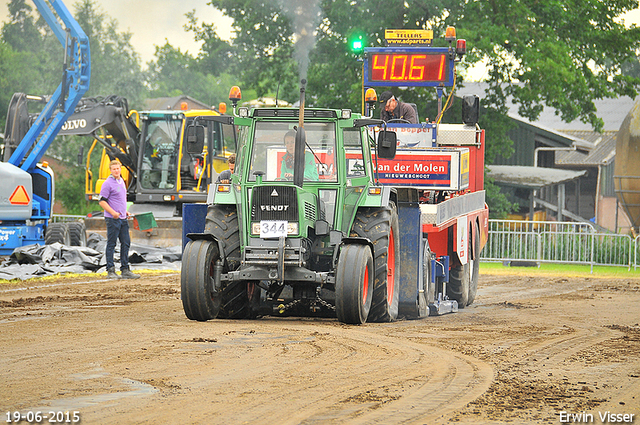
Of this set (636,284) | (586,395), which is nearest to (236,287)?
(586,395)

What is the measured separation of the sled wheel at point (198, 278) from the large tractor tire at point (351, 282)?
1.35 metres

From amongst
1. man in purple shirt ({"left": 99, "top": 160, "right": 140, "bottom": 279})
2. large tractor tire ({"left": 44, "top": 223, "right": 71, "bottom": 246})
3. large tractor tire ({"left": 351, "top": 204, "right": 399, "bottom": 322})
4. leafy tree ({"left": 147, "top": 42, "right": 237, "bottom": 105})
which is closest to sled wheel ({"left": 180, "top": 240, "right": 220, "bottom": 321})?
large tractor tire ({"left": 351, "top": 204, "right": 399, "bottom": 322})

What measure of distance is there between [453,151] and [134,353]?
644 cm

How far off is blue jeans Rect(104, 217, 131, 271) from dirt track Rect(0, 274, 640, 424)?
4486mm

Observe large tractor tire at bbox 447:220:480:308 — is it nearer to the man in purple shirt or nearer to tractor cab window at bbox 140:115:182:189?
the man in purple shirt

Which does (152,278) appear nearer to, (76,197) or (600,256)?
(600,256)

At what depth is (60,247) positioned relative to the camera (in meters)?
17.6

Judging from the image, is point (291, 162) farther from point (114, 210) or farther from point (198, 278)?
point (114, 210)

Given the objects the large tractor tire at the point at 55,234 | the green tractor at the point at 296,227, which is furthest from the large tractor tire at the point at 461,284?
the large tractor tire at the point at 55,234

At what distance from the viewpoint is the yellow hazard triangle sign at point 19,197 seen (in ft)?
55.1

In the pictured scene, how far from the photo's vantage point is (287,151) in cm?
998

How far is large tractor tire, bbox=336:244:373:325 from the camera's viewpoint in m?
9.26

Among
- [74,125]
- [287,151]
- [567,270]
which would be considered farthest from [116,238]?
[567,270]

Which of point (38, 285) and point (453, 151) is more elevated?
point (453, 151)
